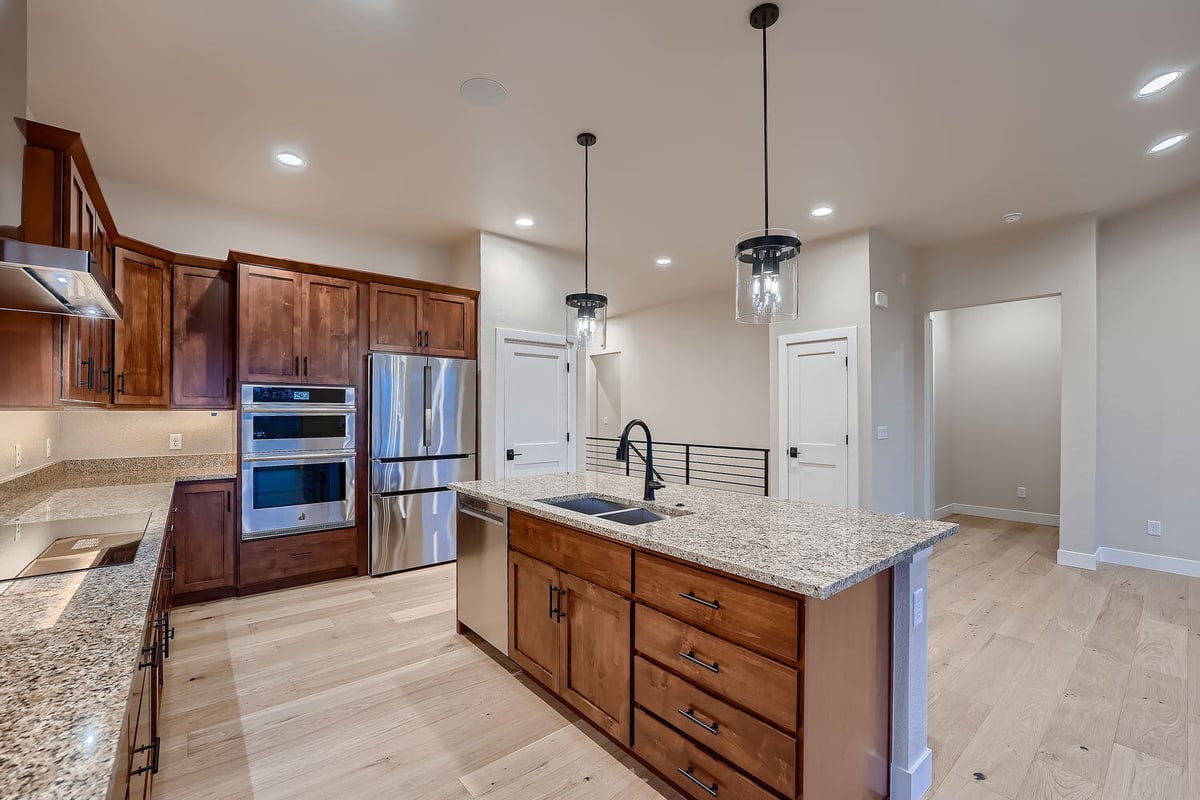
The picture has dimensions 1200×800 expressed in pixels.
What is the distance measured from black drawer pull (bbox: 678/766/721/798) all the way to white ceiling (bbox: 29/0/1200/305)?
2.83 m

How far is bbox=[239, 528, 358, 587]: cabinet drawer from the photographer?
368cm

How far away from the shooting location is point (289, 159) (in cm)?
333

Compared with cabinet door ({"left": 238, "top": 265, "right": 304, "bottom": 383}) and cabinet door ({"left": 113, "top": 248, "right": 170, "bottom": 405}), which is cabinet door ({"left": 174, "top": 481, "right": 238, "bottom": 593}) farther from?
cabinet door ({"left": 238, "top": 265, "right": 304, "bottom": 383})

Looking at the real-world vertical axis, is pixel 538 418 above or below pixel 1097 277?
below

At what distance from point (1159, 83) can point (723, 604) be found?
347cm

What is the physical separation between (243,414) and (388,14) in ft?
9.09

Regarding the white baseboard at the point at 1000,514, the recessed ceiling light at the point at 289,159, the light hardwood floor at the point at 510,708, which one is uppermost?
the recessed ceiling light at the point at 289,159

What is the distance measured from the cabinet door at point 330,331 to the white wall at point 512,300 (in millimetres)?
1051

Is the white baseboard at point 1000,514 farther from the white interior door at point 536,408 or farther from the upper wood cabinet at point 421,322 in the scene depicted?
the upper wood cabinet at point 421,322

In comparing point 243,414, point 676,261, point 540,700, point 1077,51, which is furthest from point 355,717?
point 676,261

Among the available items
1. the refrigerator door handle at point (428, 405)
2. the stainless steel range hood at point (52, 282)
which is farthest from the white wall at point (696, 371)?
the stainless steel range hood at point (52, 282)

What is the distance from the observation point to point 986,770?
6.44ft

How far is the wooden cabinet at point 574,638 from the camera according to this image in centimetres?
196

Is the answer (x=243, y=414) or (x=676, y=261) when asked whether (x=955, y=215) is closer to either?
(x=676, y=261)
